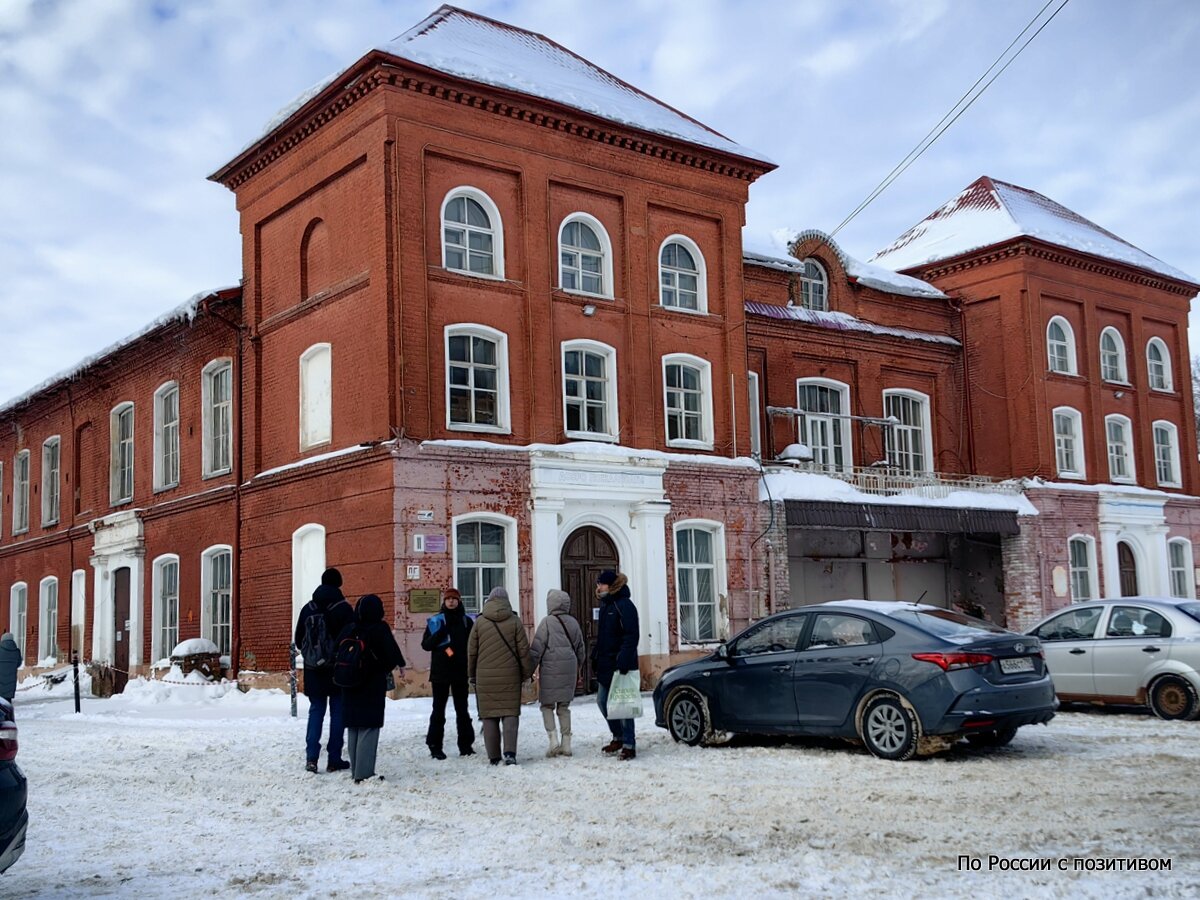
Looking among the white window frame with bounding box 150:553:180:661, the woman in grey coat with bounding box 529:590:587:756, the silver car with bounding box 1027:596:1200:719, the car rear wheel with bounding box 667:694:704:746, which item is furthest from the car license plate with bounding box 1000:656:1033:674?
the white window frame with bounding box 150:553:180:661

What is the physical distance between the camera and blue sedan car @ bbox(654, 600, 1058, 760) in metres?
11.4

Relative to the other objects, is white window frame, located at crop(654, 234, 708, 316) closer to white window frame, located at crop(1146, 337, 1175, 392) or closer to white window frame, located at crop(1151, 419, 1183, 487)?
white window frame, located at crop(1151, 419, 1183, 487)

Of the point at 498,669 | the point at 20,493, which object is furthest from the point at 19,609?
the point at 498,669

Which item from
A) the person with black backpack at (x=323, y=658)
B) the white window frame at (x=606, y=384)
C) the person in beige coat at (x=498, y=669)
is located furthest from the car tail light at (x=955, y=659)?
the white window frame at (x=606, y=384)

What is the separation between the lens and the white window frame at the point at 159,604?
2633 centimetres

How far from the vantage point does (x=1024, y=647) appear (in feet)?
39.1

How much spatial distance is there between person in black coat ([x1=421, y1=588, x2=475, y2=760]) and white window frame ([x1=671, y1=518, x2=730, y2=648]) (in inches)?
375

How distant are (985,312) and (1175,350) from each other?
7152 mm

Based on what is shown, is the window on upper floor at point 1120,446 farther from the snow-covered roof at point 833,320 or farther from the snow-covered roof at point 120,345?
the snow-covered roof at point 120,345

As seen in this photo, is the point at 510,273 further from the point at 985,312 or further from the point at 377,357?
the point at 985,312

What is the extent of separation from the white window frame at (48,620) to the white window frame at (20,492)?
9.75ft

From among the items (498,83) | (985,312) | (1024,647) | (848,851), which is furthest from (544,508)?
(985,312)

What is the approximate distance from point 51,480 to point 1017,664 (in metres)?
29.1

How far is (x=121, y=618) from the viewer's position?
28.7 metres
